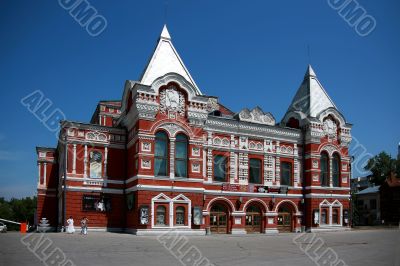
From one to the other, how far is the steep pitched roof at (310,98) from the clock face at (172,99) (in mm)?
13554

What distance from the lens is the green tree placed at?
7181 centimetres

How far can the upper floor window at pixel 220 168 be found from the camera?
33.2 metres

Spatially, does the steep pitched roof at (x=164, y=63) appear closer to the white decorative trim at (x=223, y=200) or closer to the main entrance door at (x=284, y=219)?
the white decorative trim at (x=223, y=200)

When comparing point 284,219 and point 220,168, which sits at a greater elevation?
point 220,168

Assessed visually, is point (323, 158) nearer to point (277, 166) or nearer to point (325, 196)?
point (325, 196)

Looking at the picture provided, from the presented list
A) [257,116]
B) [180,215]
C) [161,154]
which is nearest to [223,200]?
[180,215]

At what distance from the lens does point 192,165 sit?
30.2 metres

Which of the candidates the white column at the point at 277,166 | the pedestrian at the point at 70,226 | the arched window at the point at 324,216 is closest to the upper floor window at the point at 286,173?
the white column at the point at 277,166

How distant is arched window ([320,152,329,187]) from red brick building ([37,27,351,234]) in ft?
0.30

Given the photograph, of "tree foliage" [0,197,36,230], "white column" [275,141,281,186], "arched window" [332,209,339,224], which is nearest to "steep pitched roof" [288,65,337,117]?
"white column" [275,141,281,186]

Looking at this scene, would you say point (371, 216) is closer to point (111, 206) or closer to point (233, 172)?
point (233, 172)

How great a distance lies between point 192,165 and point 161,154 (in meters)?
2.36

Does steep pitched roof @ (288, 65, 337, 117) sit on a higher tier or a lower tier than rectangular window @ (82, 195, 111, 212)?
higher

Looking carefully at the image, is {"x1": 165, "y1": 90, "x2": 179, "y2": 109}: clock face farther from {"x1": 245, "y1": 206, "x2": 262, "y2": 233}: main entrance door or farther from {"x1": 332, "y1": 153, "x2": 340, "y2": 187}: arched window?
{"x1": 332, "y1": 153, "x2": 340, "y2": 187}: arched window
